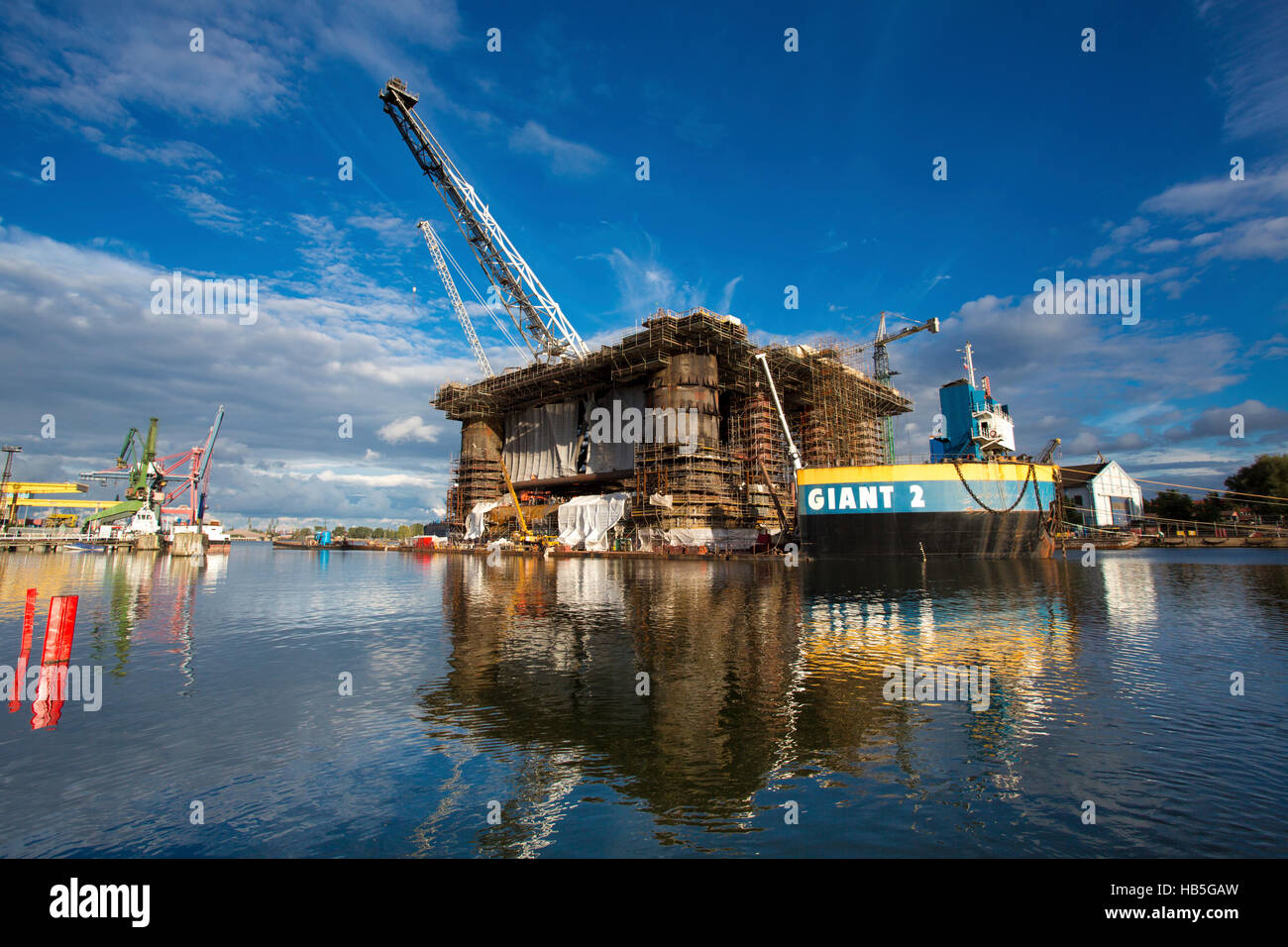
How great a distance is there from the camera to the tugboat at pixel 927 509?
49781mm

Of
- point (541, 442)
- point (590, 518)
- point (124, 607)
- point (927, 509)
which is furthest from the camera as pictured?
point (541, 442)

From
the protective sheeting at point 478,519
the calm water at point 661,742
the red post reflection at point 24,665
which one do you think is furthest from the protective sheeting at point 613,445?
A: the red post reflection at point 24,665

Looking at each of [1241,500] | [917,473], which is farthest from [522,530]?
[1241,500]

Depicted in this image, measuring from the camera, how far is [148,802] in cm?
754

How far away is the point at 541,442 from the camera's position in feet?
309

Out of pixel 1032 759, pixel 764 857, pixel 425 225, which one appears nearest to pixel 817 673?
pixel 1032 759

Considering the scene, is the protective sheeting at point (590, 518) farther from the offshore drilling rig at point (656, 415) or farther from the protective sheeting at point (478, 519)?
the protective sheeting at point (478, 519)

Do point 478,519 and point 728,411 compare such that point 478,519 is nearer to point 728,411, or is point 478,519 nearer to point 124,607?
point 728,411

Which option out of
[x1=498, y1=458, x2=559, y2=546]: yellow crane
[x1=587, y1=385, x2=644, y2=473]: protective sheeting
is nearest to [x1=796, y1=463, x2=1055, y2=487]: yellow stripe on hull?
[x1=587, y1=385, x2=644, y2=473]: protective sheeting

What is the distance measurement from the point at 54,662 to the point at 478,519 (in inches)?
3201

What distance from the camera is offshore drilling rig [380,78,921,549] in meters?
68.1
